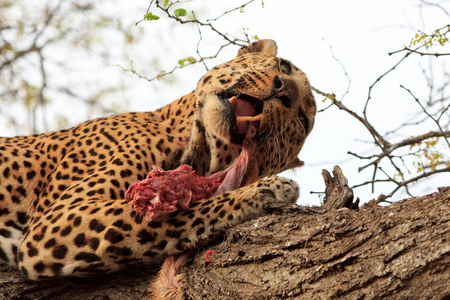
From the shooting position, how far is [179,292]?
12.8 feet

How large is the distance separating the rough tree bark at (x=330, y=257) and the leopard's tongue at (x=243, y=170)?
1.05 m

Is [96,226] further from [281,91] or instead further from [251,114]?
[281,91]

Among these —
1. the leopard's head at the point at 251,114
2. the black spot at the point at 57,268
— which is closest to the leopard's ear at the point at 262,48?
the leopard's head at the point at 251,114

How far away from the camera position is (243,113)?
536 cm

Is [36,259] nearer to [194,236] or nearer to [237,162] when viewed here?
[194,236]

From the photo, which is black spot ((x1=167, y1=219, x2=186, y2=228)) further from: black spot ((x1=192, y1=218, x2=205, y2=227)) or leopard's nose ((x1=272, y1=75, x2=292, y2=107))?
leopard's nose ((x1=272, y1=75, x2=292, y2=107))

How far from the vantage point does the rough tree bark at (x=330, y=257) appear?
8.84 ft

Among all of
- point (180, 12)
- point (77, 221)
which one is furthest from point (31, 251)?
point (180, 12)

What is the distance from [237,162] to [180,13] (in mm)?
2228

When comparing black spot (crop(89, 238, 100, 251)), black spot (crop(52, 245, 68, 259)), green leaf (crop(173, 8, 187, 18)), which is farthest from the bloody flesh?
green leaf (crop(173, 8, 187, 18))

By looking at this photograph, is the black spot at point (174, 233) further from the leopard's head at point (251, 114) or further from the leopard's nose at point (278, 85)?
the leopard's nose at point (278, 85)

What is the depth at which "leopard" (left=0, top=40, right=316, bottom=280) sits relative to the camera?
4203 millimetres

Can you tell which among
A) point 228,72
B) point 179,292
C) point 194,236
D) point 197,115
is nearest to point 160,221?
point 194,236

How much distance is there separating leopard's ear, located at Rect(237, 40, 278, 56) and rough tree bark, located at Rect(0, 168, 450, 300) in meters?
2.78
